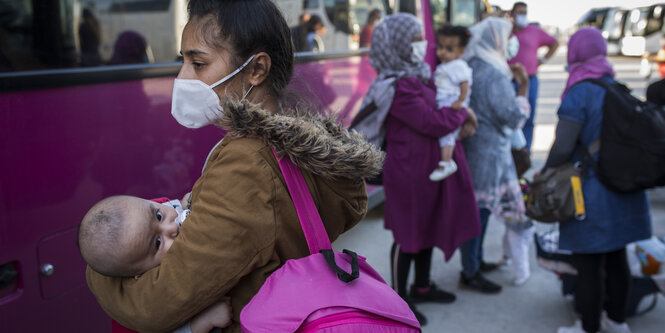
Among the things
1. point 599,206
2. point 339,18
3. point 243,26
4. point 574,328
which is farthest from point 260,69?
point 339,18

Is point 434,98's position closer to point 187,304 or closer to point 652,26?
point 187,304

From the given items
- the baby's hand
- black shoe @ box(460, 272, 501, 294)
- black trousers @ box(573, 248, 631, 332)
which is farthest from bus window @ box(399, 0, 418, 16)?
the baby's hand

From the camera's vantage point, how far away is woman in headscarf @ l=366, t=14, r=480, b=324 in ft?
10.3

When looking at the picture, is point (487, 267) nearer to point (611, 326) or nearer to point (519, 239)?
point (519, 239)

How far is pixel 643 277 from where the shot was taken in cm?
338

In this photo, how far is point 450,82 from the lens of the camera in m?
Answer: 3.55

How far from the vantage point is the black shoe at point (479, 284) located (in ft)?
13.3

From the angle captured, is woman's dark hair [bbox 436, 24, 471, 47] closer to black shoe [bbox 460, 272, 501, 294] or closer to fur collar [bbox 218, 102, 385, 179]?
black shoe [bbox 460, 272, 501, 294]

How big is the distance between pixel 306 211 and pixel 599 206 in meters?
2.34

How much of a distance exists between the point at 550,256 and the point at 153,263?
292 cm

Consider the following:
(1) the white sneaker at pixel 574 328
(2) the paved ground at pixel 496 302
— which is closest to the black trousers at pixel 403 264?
(2) the paved ground at pixel 496 302

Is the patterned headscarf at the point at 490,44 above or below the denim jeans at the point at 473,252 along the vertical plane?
above

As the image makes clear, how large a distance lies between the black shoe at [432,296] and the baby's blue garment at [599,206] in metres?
1.16

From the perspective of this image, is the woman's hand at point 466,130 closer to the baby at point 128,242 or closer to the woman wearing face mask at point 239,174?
the woman wearing face mask at point 239,174
